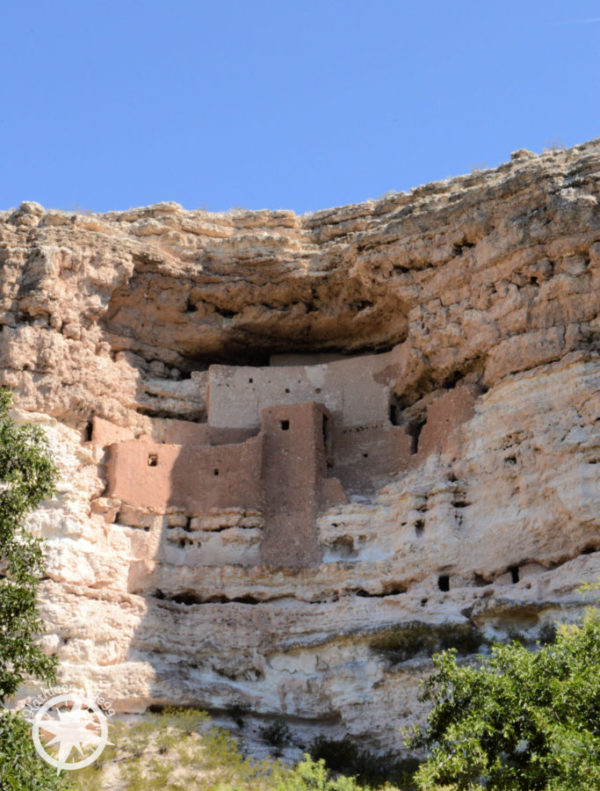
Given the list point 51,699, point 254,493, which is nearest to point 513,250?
point 254,493

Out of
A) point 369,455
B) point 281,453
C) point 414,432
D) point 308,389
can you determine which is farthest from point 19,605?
point 308,389

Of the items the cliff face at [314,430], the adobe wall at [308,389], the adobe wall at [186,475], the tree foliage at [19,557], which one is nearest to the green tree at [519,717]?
the tree foliage at [19,557]

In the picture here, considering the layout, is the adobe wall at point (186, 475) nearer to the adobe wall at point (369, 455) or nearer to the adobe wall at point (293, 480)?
the adobe wall at point (293, 480)

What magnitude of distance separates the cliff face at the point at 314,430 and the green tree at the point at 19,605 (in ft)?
24.5

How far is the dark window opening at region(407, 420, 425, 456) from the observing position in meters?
23.6

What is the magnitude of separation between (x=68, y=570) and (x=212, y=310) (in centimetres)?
742

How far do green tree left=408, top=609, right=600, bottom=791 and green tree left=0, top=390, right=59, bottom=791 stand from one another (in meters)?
3.67

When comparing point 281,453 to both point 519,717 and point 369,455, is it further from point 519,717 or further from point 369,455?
point 519,717

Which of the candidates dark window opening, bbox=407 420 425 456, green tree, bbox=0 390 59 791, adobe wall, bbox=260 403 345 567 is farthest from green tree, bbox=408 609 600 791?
dark window opening, bbox=407 420 425 456

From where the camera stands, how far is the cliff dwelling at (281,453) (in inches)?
893

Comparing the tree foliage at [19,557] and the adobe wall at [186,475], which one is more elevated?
the adobe wall at [186,475]

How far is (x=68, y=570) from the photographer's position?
2089 centimetres

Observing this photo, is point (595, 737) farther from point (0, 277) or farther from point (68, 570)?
point (0, 277)

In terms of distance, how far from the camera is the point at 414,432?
24016mm
